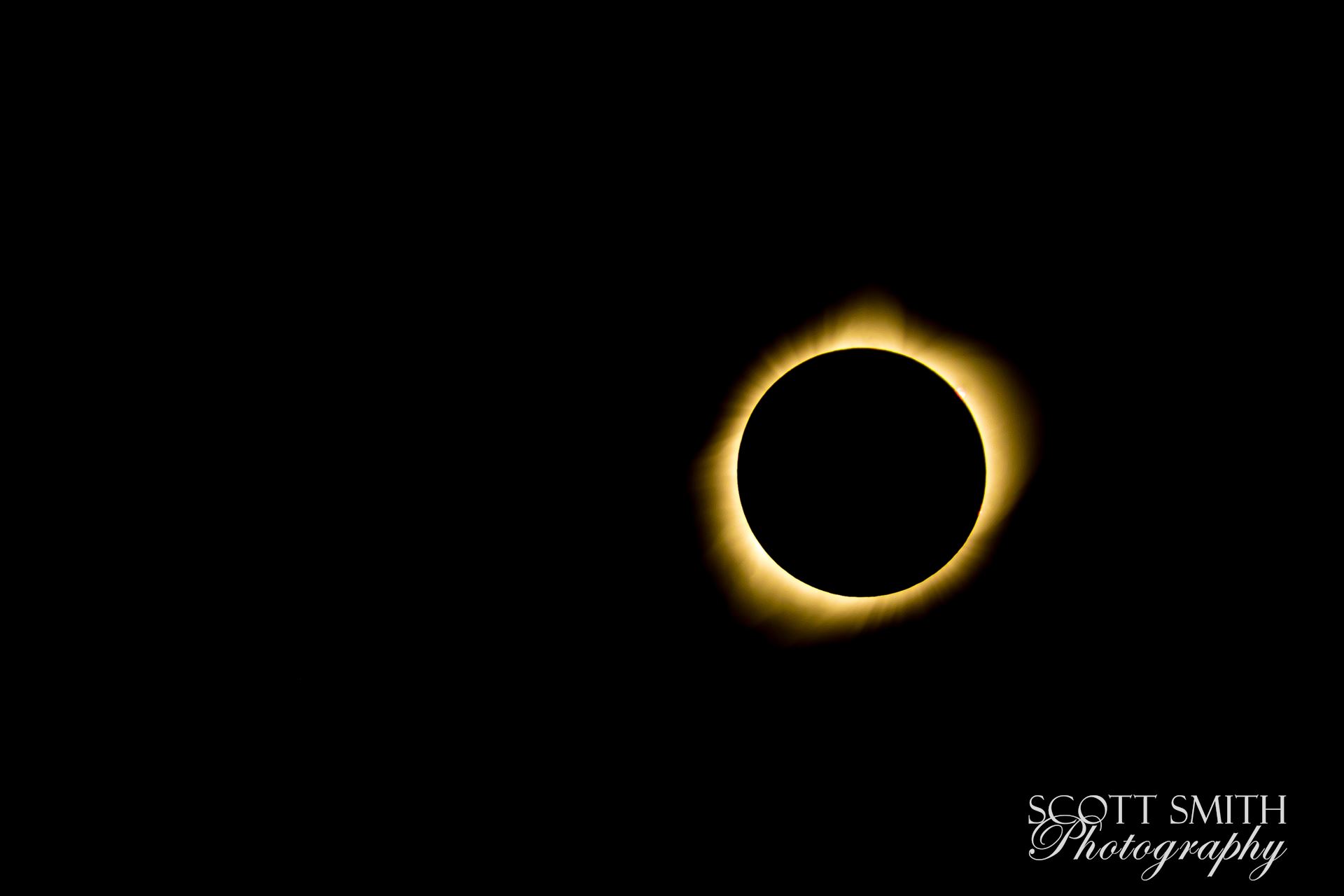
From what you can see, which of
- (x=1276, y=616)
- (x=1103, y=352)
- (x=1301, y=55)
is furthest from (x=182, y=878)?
(x=1301, y=55)

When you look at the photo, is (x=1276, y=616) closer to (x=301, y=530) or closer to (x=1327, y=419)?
(x=1327, y=419)

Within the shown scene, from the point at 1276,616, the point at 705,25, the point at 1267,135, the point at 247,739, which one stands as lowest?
the point at 247,739

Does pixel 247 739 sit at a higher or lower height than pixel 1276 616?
lower

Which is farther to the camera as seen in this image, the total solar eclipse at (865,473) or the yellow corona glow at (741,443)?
the yellow corona glow at (741,443)

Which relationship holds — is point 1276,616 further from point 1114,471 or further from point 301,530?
point 301,530

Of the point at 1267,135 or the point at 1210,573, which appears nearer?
the point at 1267,135
